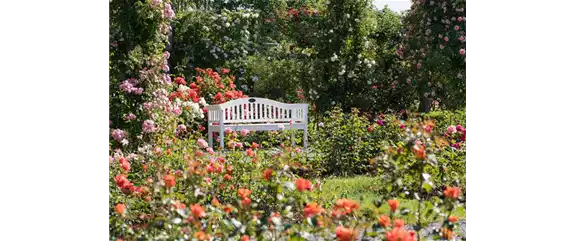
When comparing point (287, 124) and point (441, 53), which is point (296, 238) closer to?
point (287, 124)

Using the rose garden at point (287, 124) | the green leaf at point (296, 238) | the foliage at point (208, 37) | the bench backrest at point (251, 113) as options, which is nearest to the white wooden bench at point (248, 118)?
the bench backrest at point (251, 113)

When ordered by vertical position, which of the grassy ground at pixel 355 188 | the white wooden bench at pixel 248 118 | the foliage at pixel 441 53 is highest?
the foliage at pixel 441 53

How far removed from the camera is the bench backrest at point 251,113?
7266 millimetres

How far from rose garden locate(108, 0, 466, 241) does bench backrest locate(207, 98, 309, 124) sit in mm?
218

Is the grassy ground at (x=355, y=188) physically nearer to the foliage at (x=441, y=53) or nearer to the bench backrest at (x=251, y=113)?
the bench backrest at (x=251, y=113)

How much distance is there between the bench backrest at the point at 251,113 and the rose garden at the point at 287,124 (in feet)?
0.71

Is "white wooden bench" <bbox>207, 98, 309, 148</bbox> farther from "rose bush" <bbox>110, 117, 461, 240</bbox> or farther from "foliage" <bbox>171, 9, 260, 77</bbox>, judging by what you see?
"rose bush" <bbox>110, 117, 461, 240</bbox>

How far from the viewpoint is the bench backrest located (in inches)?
286

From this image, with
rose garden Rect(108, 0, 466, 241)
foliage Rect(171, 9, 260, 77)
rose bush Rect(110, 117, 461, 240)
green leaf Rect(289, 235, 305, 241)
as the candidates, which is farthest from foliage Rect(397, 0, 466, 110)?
green leaf Rect(289, 235, 305, 241)
